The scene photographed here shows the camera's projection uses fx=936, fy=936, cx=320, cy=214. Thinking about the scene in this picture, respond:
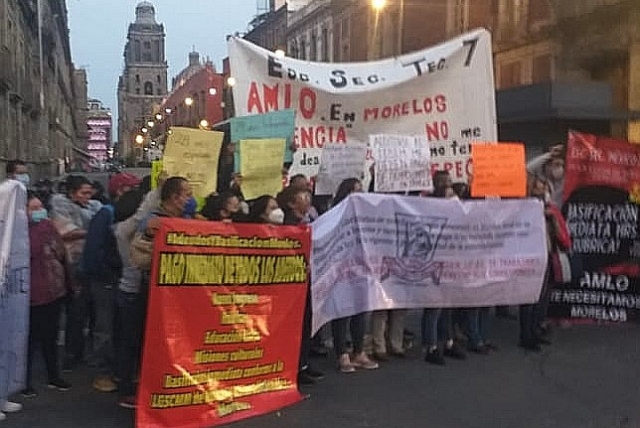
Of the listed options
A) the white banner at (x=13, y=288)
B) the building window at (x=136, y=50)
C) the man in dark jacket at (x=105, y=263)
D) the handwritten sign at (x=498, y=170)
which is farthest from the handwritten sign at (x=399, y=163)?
the building window at (x=136, y=50)

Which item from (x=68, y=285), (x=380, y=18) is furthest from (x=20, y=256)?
(x=380, y=18)

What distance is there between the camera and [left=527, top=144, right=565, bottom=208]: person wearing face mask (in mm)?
10062

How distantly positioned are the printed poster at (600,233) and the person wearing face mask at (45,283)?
17.2 ft

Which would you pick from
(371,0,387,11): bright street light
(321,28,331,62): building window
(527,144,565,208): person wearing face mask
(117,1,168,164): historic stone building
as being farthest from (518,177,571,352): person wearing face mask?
(117,1,168,164): historic stone building

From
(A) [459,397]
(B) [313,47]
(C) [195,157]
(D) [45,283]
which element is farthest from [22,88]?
(A) [459,397]

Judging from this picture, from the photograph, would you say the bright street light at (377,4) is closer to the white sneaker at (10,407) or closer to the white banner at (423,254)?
the white banner at (423,254)

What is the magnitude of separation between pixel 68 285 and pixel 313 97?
3258 mm

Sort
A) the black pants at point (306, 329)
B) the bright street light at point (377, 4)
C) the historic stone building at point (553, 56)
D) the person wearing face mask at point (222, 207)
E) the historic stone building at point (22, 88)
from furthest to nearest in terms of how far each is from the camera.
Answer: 1. the historic stone building at point (22, 88)
2. the bright street light at point (377, 4)
3. the historic stone building at point (553, 56)
4. the black pants at point (306, 329)
5. the person wearing face mask at point (222, 207)

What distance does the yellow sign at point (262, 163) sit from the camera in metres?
8.56

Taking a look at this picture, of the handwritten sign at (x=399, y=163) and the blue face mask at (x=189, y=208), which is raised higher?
the handwritten sign at (x=399, y=163)

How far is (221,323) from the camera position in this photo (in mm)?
6453

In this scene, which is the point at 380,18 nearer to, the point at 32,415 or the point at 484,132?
the point at 484,132

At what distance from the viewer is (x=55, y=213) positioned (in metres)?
8.48

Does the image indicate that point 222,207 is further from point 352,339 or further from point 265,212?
point 352,339
